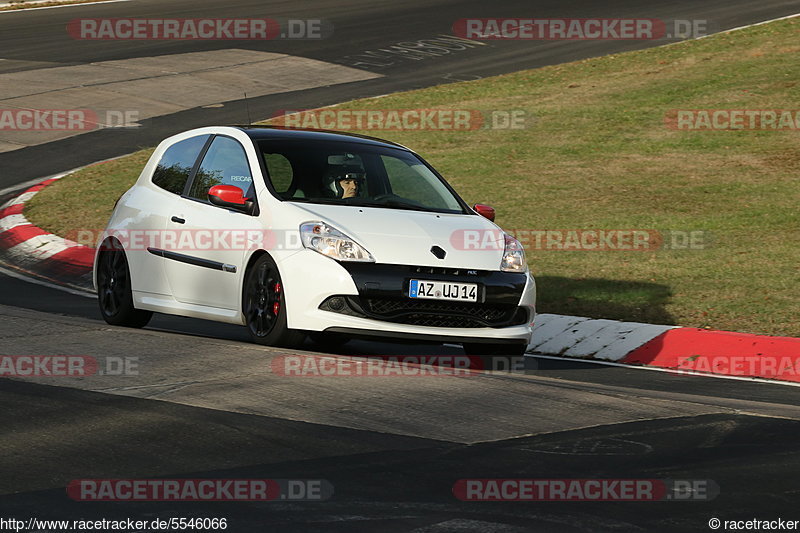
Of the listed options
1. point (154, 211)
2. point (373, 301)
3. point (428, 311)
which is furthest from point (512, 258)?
point (154, 211)

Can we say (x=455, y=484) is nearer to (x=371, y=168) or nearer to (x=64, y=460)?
(x=64, y=460)

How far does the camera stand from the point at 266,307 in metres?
9.33

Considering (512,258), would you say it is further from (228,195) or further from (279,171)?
(228,195)

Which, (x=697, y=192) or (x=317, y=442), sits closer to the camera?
(x=317, y=442)

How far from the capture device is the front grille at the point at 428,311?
8.92 meters

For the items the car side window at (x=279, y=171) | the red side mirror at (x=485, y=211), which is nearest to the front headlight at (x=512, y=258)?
the red side mirror at (x=485, y=211)

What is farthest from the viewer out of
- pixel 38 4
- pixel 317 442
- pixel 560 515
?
pixel 38 4

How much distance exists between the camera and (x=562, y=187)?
59.5 feet

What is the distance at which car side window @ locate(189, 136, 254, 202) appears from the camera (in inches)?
394

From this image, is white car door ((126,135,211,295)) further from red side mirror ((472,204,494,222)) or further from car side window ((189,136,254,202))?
red side mirror ((472,204,494,222))

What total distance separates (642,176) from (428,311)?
10.0 m

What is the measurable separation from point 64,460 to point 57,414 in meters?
1.00

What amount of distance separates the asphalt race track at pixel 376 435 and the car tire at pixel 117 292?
151 mm

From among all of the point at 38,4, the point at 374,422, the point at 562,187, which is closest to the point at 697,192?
the point at 562,187
